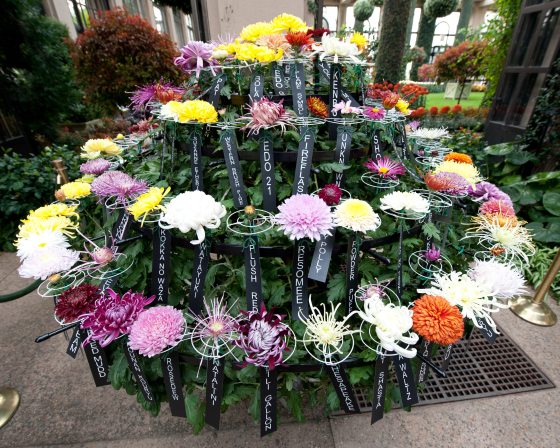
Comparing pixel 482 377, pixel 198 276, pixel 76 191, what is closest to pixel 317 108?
pixel 198 276

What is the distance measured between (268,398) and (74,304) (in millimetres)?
781

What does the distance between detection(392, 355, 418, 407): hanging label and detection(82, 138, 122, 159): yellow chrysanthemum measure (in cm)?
186

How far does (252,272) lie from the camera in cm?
109

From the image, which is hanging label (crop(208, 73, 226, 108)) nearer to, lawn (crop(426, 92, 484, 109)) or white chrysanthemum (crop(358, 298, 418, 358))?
white chrysanthemum (crop(358, 298, 418, 358))

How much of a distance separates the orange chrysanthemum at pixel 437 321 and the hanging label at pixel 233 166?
0.75 m

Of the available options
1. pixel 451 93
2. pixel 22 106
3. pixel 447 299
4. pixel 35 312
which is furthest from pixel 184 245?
pixel 451 93

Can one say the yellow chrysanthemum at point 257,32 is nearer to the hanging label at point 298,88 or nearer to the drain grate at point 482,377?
the hanging label at point 298,88

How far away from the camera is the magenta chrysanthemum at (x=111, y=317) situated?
1.00 meters

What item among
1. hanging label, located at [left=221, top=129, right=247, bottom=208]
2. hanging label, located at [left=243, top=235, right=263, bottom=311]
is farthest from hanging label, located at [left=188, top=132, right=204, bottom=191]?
hanging label, located at [left=243, top=235, right=263, bottom=311]

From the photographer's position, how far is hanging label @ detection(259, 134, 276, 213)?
120 centimetres

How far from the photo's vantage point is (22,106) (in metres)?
5.00

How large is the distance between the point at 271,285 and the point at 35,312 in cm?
252

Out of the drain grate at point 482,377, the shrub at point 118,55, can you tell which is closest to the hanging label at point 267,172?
the drain grate at point 482,377

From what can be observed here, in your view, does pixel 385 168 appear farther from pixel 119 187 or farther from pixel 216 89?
pixel 119 187
